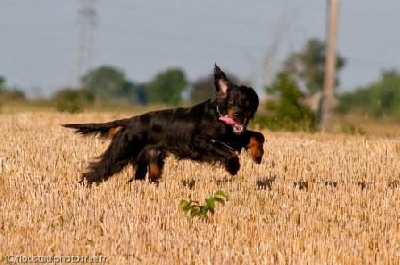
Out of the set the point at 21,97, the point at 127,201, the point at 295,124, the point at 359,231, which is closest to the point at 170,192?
the point at 127,201

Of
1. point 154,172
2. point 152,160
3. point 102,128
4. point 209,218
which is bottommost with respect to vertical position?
point 209,218

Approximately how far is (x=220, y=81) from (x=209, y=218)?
6.15 ft

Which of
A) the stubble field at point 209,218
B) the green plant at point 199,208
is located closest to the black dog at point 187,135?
the stubble field at point 209,218

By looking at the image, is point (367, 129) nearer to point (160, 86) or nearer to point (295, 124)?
point (295, 124)

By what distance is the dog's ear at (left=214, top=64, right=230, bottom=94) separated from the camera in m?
8.67

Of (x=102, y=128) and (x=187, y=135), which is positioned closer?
(x=187, y=135)

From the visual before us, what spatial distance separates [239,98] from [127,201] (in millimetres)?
1503

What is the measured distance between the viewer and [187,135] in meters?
9.05

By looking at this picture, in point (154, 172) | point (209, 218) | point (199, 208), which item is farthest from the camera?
point (154, 172)

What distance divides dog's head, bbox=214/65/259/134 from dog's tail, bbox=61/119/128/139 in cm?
125

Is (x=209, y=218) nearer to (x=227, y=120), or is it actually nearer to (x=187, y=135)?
(x=227, y=120)

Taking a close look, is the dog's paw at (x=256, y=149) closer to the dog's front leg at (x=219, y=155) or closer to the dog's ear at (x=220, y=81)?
the dog's front leg at (x=219, y=155)

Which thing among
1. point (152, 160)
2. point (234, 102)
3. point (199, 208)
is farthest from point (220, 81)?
point (199, 208)

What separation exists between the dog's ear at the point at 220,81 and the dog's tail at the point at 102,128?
1235 mm
